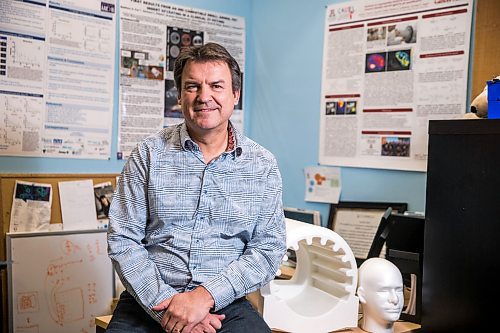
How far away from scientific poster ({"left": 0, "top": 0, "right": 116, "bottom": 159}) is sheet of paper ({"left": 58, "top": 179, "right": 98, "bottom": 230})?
13 cm

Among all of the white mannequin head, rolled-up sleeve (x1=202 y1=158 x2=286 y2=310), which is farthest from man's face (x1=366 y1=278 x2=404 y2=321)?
rolled-up sleeve (x1=202 y1=158 x2=286 y2=310)

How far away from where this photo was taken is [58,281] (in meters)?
2.31

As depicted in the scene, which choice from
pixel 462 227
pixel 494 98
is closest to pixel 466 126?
pixel 494 98

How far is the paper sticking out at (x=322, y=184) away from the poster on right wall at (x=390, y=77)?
5cm

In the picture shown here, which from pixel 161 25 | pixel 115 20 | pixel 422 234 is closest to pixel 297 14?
pixel 161 25

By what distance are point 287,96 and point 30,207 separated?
1322mm

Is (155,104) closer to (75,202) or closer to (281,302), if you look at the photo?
(75,202)

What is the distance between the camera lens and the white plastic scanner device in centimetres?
177

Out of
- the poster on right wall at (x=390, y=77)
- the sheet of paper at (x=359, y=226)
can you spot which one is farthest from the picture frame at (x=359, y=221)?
the poster on right wall at (x=390, y=77)

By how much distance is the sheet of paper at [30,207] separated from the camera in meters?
2.25

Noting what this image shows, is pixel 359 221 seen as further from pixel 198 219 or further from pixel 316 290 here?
pixel 198 219

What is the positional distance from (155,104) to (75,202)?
1.95 feet

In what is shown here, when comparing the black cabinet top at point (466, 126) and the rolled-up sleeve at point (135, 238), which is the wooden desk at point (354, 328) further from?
the black cabinet top at point (466, 126)

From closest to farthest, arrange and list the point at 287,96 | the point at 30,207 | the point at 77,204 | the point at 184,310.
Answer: the point at 184,310, the point at 30,207, the point at 77,204, the point at 287,96
